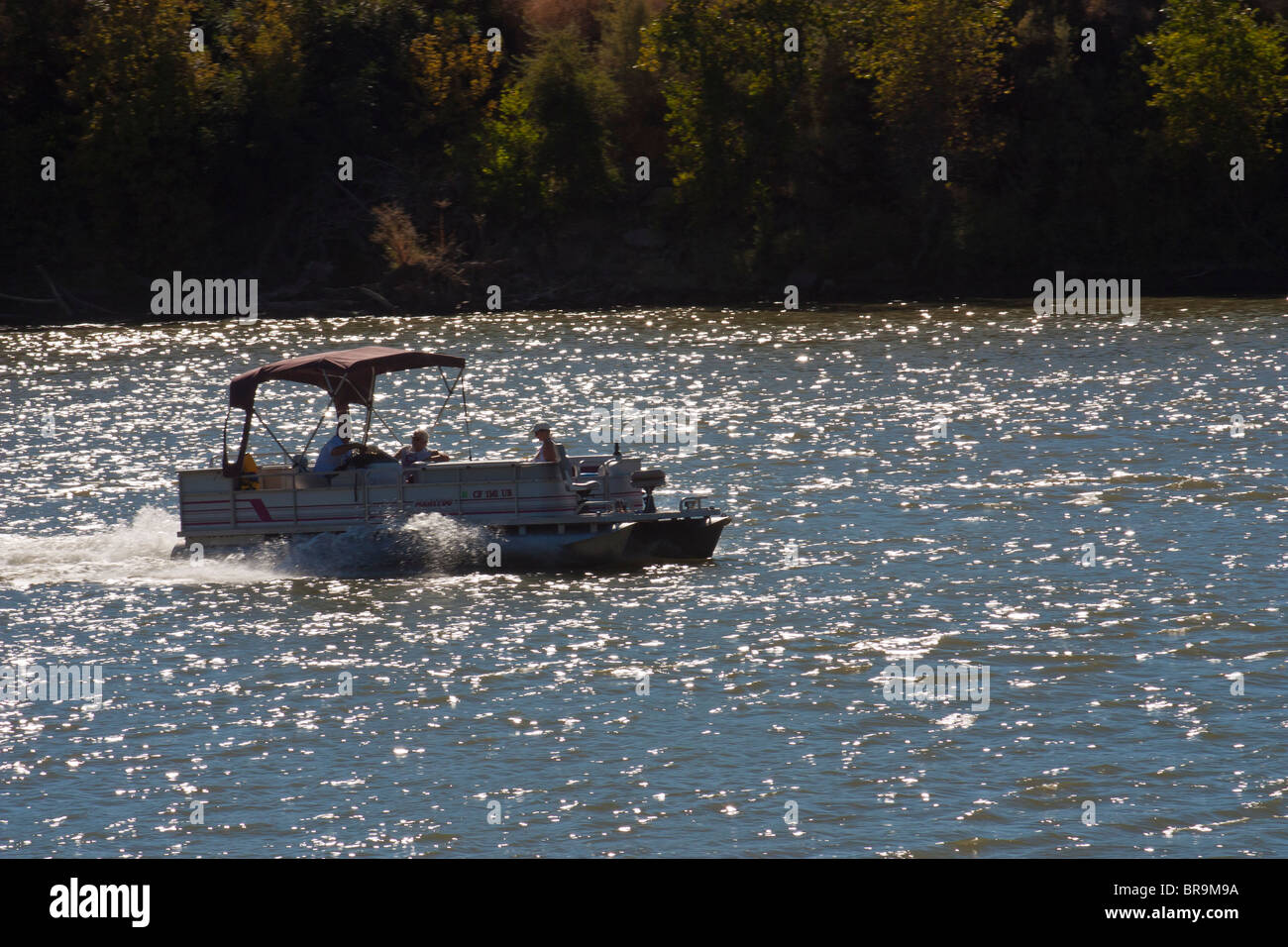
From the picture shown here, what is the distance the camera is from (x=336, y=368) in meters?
25.7

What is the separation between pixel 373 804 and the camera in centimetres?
1627

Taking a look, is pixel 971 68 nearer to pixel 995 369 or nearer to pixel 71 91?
pixel 995 369

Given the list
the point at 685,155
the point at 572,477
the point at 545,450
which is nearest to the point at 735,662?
the point at 545,450

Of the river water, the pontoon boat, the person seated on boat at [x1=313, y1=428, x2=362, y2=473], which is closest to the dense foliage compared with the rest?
the river water

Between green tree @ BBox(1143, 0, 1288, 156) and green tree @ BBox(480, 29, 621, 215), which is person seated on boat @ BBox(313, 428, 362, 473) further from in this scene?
green tree @ BBox(1143, 0, 1288, 156)

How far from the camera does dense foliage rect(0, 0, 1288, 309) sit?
68188 mm

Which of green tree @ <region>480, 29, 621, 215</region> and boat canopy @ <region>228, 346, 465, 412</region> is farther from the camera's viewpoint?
green tree @ <region>480, 29, 621, 215</region>

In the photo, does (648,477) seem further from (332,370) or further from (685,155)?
(685,155)

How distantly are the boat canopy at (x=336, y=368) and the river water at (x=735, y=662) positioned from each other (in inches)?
99.5

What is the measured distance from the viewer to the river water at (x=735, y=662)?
15.8 meters

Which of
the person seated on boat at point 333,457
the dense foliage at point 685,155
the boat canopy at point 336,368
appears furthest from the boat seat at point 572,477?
the dense foliage at point 685,155

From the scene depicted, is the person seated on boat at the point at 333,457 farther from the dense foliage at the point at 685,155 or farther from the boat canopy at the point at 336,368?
the dense foliage at the point at 685,155

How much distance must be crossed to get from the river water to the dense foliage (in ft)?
95.7
